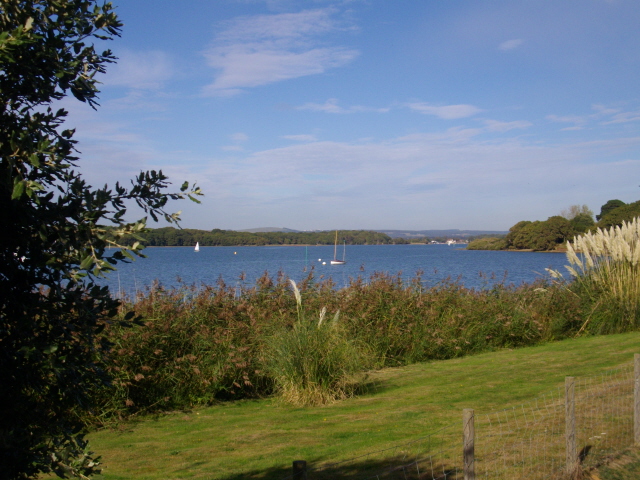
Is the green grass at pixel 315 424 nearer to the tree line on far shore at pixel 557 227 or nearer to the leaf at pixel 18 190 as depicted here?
the leaf at pixel 18 190

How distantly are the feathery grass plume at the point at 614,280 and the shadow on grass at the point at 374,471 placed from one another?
11.9 meters

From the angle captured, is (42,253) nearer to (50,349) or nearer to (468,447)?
(50,349)

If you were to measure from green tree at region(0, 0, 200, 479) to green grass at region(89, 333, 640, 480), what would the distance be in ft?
12.2

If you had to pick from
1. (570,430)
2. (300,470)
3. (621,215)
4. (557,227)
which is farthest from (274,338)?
(557,227)

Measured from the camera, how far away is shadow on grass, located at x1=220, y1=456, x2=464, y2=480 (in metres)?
5.52

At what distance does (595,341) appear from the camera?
47.9 feet

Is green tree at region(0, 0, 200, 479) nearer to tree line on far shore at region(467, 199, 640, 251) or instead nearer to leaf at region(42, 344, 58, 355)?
leaf at region(42, 344, 58, 355)

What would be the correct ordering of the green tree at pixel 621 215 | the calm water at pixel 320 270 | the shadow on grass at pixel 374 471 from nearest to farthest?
1. the shadow on grass at pixel 374 471
2. the calm water at pixel 320 270
3. the green tree at pixel 621 215

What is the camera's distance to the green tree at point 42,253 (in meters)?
2.37

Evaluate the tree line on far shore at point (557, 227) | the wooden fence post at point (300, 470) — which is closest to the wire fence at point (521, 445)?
the wooden fence post at point (300, 470)

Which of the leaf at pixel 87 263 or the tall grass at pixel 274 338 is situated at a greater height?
the leaf at pixel 87 263

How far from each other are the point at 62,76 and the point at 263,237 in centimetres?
9022

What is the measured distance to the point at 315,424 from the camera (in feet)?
26.2

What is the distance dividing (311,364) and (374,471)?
3.44 meters
